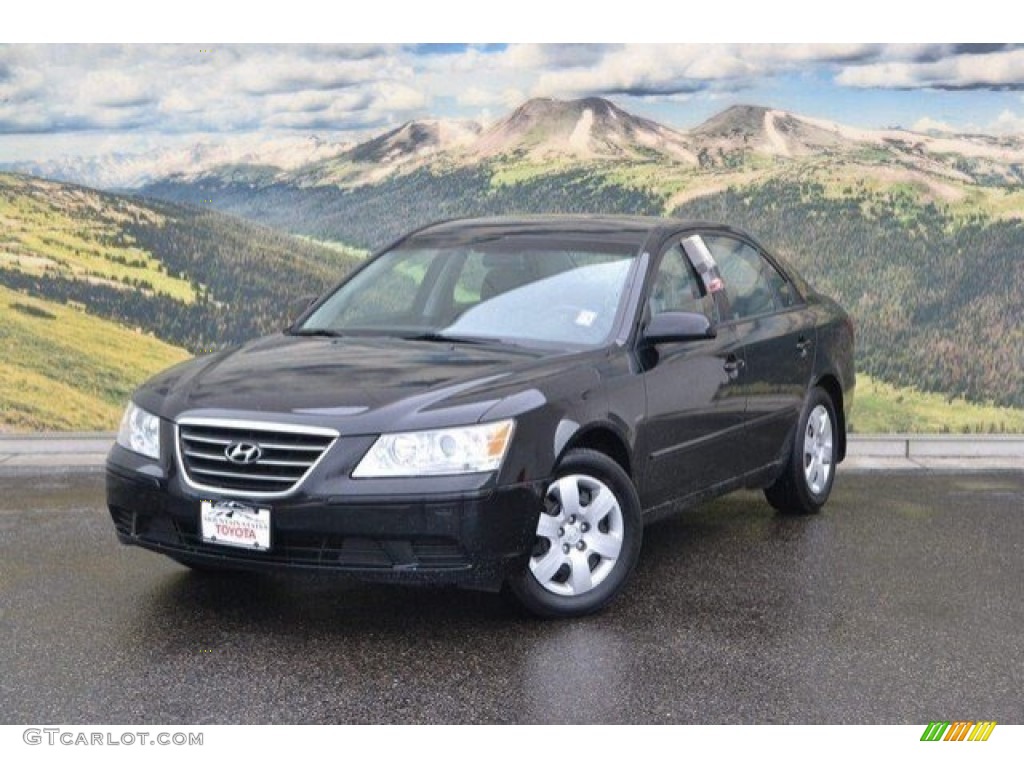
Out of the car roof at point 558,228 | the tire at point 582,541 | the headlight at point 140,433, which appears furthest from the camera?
the car roof at point 558,228

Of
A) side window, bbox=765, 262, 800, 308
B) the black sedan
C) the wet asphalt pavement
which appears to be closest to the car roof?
the black sedan

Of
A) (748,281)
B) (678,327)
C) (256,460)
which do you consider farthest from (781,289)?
(256,460)

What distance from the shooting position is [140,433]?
6.04 m

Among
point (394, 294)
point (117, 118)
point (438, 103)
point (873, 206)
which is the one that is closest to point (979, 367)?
point (873, 206)

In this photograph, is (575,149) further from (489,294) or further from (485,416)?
(485,416)

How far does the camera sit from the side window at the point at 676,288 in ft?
22.1

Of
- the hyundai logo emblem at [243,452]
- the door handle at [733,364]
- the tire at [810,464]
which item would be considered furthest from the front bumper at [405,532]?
the tire at [810,464]

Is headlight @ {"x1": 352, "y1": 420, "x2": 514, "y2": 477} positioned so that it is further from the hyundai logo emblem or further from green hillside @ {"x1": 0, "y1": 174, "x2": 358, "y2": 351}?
green hillside @ {"x1": 0, "y1": 174, "x2": 358, "y2": 351}

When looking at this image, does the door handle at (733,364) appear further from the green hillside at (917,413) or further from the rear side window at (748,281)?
the green hillside at (917,413)

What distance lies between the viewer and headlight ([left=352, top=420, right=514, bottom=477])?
5.43 m

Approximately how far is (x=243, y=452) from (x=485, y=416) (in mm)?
893

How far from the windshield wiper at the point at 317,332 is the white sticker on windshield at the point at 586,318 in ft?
3.46
